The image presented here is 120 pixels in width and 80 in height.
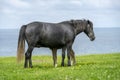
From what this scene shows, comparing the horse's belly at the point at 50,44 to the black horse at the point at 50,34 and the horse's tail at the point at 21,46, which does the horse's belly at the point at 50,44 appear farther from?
the horse's tail at the point at 21,46

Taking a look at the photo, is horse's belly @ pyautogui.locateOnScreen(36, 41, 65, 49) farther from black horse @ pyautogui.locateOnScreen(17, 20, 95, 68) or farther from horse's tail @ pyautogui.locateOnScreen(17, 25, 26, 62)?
horse's tail @ pyautogui.locateOnScreen(17, 25, 26, 62)

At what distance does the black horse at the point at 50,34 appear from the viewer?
24.3 meters

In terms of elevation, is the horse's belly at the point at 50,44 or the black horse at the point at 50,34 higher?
the black horse at the point at 50,34

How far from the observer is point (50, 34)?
25.0 m

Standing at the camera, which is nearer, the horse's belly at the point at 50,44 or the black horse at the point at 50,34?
the black horse at the point at 50,34

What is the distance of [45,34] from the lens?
972 inches

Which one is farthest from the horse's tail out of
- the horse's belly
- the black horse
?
the horse's belly

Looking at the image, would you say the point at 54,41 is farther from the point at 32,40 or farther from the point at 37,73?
the point at 37,73

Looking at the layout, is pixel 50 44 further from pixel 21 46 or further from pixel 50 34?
pixel 21 46

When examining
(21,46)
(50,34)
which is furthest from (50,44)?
(21,46)

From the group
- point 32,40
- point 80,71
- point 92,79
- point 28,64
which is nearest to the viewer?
point 92,79

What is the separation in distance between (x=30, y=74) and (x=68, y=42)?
5.63m

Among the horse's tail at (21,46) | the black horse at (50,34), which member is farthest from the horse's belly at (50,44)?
the horse's tail at (21,46)

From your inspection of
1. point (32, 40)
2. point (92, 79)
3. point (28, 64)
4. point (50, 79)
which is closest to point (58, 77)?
point (50, 79)
